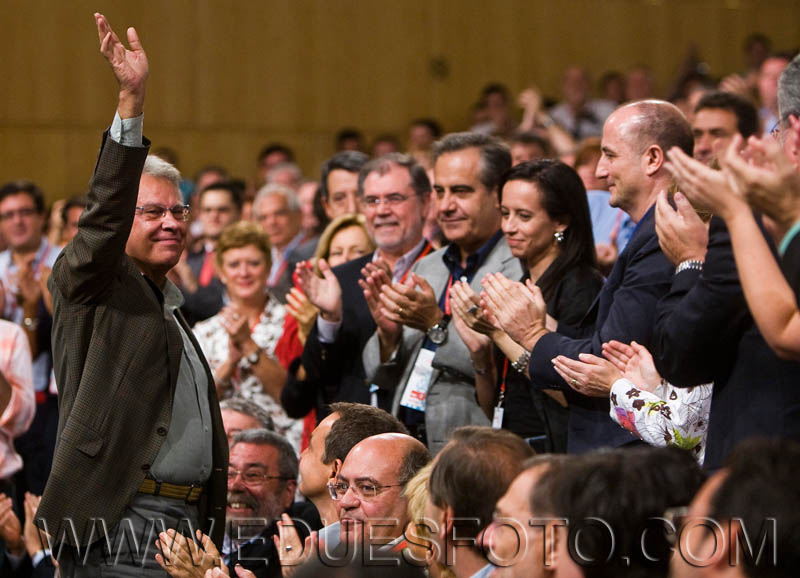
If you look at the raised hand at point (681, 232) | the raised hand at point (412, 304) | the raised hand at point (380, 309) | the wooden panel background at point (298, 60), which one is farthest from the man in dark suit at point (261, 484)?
the wooden panel background at point (298, 60)

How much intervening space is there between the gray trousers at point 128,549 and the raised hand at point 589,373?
98 cm

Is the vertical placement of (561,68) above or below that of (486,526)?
above

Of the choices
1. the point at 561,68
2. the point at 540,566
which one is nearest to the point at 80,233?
the point at 540,566

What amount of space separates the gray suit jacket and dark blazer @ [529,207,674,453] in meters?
0.43

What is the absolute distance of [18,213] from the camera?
5602 mm

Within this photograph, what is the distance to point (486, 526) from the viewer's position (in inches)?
83.0

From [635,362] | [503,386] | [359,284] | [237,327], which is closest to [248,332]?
[237,327]

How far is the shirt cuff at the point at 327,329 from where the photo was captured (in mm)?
3863

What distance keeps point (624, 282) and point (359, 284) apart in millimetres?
1206

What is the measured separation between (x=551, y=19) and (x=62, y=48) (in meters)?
3.63

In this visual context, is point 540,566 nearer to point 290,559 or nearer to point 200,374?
point 290,559

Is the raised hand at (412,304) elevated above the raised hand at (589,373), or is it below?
above

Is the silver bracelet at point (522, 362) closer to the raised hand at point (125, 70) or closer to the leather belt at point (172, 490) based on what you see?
the leather belt at point (172, 490)

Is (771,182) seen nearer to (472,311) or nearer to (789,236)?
(789,236)
